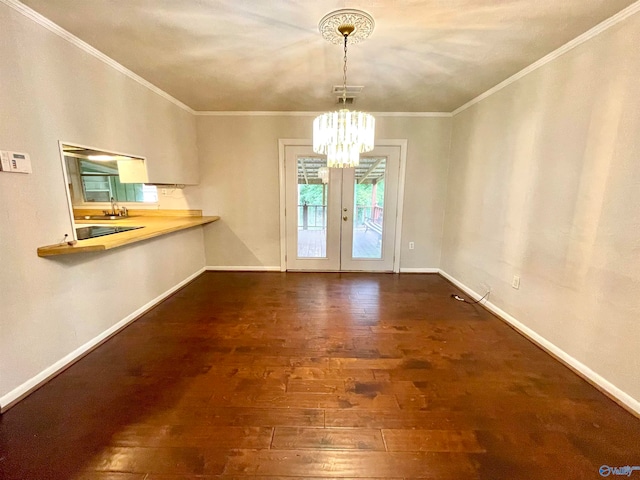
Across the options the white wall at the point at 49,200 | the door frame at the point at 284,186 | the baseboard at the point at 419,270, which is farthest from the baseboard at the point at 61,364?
the baseboard at the point at 419,270

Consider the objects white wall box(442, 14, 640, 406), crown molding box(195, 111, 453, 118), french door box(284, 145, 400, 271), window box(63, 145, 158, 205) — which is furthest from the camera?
french door box(284, 145, 400, 271)

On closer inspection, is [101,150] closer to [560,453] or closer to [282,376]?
[282,376]

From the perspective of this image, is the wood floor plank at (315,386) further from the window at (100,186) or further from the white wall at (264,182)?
the window at (100,186)

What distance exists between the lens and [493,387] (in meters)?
1.83

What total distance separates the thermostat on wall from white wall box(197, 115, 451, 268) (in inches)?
95.2

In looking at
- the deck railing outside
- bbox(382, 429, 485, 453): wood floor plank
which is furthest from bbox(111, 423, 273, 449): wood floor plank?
the deck railing outside

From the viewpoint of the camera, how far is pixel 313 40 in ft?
6.63

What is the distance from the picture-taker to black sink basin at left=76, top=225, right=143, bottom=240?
2369 millimetres

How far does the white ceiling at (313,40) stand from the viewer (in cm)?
165

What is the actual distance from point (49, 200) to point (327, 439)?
2.37 m

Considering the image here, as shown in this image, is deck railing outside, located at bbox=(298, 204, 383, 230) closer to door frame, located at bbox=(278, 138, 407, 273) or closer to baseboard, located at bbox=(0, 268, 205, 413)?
door frame, located at bbox=(278, 138, 407, 273)

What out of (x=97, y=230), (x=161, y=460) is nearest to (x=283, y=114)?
(x=97, y=230)

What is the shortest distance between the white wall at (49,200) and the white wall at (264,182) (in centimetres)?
133

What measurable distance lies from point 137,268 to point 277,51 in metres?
2.48
